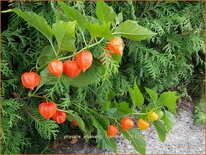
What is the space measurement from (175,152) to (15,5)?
1.07 metres

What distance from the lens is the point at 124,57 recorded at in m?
1.71

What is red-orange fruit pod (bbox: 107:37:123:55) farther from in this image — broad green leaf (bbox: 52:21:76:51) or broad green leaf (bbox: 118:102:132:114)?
broad green leaf (bbox: 118:102:132:114)

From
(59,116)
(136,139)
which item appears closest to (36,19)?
(59,116)

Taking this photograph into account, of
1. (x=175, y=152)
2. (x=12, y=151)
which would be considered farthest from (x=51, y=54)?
(x=175, y=152)

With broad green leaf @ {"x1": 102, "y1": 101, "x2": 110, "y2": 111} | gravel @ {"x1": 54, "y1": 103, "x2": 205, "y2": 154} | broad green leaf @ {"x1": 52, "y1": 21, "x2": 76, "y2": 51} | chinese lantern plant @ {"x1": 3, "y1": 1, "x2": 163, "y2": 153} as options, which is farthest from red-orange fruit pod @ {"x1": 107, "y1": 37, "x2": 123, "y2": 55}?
gravel @ {"x1": 54, "y1": 103, "x2": 205, "y2": 154}

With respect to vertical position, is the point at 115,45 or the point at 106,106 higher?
the point at 115,45

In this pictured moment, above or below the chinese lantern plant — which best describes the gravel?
below

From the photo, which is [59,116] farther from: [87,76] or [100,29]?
[100,29]

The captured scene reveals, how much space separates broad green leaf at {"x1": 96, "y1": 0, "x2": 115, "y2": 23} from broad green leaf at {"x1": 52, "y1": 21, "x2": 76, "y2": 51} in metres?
0.10

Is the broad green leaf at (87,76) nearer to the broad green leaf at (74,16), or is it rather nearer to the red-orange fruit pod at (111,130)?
the broad green leaf at (74,16)

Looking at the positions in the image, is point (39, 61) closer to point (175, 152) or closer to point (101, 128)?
point (101, 128)

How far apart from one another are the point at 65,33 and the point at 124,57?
81 centimetres

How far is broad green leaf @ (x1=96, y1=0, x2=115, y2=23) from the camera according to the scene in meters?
0.95

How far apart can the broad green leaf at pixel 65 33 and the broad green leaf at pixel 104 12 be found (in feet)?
0.31
